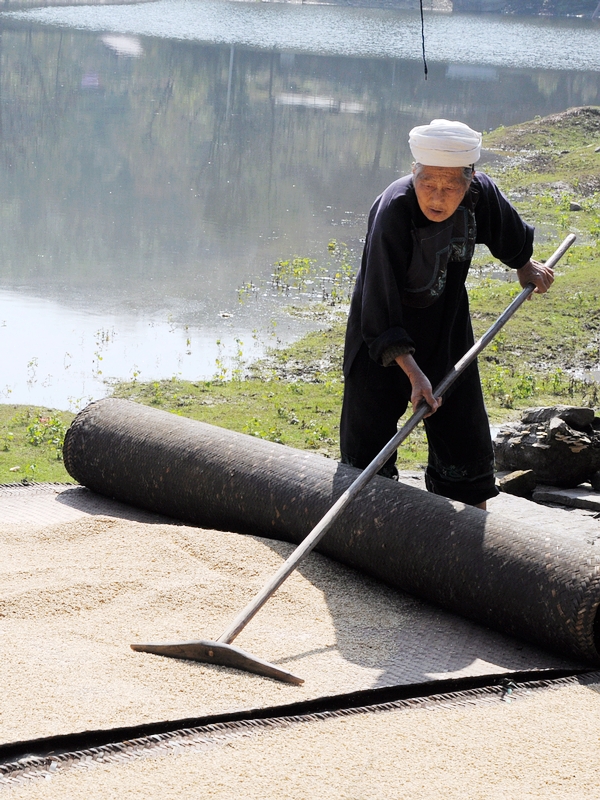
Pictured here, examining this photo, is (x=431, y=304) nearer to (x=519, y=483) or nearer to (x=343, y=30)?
(x=519, y=483)

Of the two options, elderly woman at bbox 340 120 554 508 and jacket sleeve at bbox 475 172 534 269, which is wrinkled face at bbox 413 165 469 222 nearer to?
elderly woman at bbox 340 120 554 508

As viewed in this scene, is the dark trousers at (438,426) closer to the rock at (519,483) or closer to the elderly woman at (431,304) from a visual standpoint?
the elderly woman at (431,304)

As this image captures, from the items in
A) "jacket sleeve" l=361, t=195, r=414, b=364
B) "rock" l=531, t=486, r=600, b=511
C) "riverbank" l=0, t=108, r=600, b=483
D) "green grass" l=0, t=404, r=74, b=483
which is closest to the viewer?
"jacket sleeve" l=361, t=195, r=414, b=364

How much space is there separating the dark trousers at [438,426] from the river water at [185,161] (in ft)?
12.6

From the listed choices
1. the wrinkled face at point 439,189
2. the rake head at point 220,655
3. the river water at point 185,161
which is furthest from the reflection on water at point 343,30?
the rake head at point 220,655

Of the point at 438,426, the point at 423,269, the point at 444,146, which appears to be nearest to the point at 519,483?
the point at 438,426

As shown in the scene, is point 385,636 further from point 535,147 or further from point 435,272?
point 535,147

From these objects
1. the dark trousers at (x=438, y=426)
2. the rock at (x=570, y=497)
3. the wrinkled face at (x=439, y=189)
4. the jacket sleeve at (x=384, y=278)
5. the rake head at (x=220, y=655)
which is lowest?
the rock at (x=570, y=497)

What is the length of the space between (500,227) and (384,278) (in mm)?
629

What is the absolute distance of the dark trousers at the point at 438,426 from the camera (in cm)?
409

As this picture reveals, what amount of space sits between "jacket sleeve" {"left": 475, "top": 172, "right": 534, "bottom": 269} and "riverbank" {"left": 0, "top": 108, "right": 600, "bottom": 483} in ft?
6.61

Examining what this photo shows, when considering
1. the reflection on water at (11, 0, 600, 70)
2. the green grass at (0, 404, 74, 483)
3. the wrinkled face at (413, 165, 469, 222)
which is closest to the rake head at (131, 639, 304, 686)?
the wrinkled face at (413, 165, 469, 222)

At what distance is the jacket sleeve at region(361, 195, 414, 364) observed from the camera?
3.80 m

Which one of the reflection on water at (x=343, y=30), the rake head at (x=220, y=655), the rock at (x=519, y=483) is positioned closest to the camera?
the rake head at (x=220, y=655)
